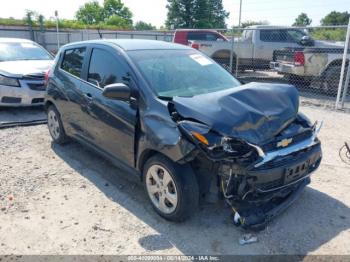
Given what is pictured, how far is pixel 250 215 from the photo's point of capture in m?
3.16

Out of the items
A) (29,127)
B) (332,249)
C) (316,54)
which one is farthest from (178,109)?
(316,54)

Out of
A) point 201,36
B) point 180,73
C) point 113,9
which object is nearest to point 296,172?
point 180,73

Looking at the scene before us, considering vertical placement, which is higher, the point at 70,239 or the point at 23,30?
the point at 23,30

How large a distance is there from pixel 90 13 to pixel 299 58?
222 feet

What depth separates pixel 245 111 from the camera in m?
3.14

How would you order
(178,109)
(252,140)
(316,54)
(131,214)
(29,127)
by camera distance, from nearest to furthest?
(252,140)
(178,109)
(131,214)
(29,127)
(316,54)

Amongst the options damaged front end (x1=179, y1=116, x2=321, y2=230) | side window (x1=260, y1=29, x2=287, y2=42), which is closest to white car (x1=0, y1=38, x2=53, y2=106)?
damaged front end (x1=179, y1=116, x2=321, y2=230)

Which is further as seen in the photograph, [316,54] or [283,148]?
[316,54]

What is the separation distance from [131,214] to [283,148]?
67.9 inches

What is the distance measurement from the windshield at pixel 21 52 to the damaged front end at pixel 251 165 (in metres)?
6.88

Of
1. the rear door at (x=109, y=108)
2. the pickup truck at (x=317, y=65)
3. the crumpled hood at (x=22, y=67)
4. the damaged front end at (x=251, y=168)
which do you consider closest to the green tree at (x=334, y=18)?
the pickup truck at (x=317, y=65)

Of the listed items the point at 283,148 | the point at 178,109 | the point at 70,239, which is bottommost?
the point at 70,239

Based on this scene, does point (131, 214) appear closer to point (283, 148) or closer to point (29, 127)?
point (283, 148)

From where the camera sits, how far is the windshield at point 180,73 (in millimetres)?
3723
